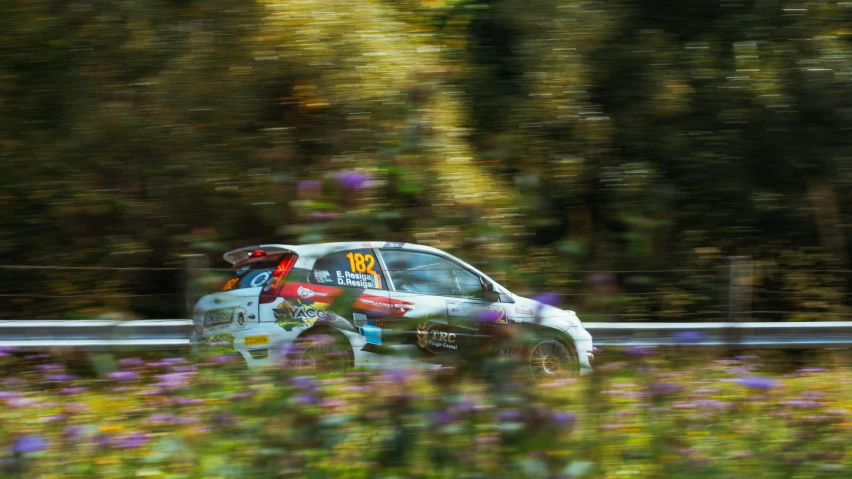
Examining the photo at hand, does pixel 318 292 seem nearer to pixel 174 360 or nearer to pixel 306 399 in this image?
pixel 306 399

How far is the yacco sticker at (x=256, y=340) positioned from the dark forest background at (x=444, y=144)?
32cm

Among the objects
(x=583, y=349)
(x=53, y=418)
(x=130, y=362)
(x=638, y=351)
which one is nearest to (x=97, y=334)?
(x=130, y=362)

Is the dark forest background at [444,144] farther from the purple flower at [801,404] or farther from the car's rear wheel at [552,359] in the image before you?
the purple flower at [801,404]

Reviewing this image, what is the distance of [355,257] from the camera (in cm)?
488

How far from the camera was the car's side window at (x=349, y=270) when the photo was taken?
389 cm

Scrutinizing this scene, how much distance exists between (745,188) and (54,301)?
7530 mm

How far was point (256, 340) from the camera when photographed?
3264 mm

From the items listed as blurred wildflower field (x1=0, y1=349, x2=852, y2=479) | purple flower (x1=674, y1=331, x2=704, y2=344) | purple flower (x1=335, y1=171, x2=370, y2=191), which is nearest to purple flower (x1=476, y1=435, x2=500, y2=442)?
blurred wildflower field (x1=0, y1=349, x2=852, y2=479)

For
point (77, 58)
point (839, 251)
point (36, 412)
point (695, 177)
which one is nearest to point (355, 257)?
point (36, 412)

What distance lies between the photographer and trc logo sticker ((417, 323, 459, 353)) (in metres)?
2.76

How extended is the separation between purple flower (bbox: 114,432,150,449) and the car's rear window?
3.50 feet

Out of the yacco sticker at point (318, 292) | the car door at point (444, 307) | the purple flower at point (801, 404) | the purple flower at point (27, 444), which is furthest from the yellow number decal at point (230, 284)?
the purple flower at point (801, 404)

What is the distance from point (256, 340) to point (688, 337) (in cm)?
176

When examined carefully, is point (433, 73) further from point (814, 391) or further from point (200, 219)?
point (814, 391)
